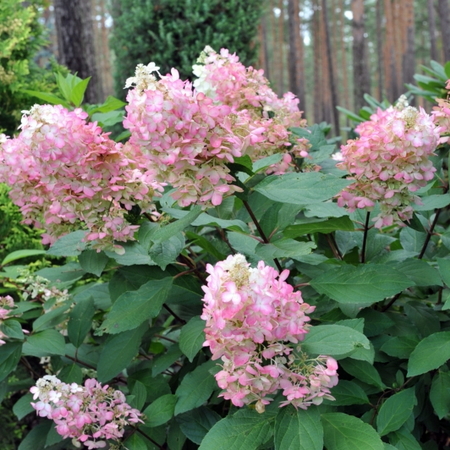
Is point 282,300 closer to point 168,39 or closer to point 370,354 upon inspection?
point 370,354

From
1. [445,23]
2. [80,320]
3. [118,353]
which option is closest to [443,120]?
[118,353]

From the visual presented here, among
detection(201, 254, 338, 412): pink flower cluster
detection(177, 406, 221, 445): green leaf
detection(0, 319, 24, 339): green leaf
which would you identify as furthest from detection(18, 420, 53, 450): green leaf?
detection(201, 254, 338, 412): pink flower cluster

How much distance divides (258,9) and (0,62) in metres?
6.81

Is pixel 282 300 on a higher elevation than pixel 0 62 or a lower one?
lower

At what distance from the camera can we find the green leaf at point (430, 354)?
1425 millimetres

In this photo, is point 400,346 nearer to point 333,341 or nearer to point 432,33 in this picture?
point 333,341

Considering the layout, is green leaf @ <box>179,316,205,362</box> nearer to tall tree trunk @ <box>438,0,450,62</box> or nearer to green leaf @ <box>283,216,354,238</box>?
green leaf @ <box>283,216,354,238</box>

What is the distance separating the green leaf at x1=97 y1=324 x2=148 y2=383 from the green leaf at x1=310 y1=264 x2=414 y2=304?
2.07 feet

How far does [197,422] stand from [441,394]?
743mm

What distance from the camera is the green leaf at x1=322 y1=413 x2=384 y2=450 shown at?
123cm

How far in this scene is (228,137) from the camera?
Result: 1290 millimetres

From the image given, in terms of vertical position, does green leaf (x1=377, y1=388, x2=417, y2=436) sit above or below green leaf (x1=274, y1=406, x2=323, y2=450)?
below

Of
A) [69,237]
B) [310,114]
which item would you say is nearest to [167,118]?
[69,237]

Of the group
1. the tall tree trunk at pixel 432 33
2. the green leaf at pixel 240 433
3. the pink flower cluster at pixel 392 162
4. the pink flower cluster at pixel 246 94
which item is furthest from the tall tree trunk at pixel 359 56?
the green leaf at pixel 240 433
